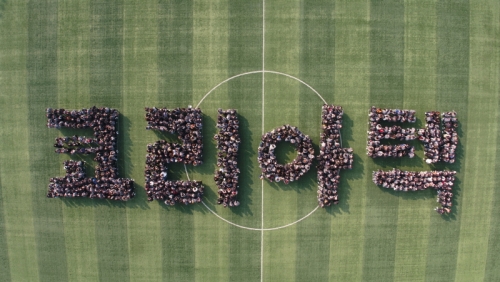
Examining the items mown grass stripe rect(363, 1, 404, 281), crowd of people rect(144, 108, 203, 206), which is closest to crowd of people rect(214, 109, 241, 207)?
crowd of people rect(144, 108, 203, 206)

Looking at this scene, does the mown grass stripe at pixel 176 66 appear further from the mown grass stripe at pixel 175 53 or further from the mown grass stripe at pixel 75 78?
the mown grass stripe at pixel 75 78

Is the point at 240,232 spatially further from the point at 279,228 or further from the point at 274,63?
the point at 274,63

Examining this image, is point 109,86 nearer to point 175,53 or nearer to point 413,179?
point 175,53

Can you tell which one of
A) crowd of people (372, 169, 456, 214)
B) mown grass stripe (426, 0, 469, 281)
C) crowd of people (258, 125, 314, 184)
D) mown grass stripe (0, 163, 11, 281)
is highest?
mown grass stripe (426, 0, 469, 281)

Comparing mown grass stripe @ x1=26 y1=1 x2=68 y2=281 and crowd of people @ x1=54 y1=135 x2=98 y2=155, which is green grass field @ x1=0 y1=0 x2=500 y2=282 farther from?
crowd of people @ x1=54 y1=135 x2=98 y2=155

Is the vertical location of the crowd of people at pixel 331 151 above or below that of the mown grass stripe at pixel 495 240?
above

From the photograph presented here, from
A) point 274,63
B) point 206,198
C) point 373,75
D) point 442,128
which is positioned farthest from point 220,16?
point 442,128

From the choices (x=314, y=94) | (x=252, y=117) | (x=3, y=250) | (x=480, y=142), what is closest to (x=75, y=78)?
(x=252, y=117)

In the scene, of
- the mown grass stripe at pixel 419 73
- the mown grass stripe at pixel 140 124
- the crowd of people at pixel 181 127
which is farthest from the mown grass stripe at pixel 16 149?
the mown grass stripe at pixel 419 73
